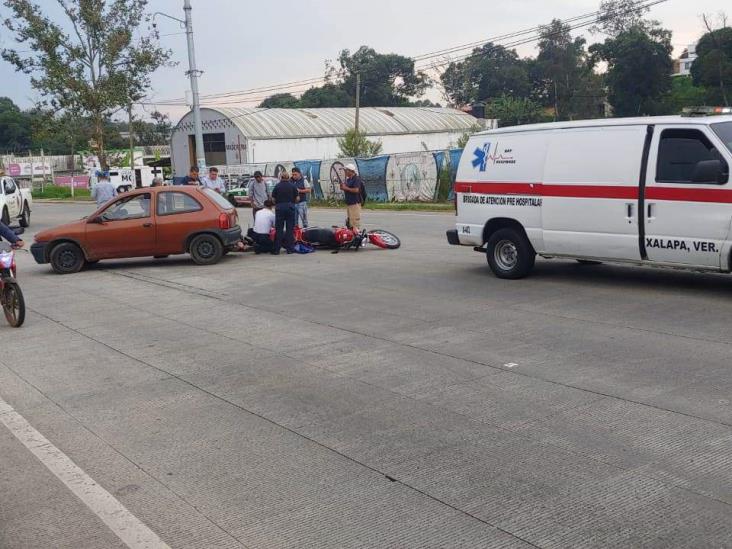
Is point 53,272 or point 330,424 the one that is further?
point 53,272

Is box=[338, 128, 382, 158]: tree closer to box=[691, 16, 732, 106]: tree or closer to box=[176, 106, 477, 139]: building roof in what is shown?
box=[176, 106, 477, 139]: building roof

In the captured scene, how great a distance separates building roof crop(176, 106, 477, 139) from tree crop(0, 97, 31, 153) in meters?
51.0

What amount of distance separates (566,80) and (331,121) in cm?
3048

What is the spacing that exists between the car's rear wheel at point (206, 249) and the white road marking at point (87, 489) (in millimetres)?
8746

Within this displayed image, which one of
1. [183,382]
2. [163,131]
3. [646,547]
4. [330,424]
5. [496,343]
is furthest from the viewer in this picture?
[163,131]

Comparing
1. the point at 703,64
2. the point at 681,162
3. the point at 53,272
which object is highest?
the point at 703,64

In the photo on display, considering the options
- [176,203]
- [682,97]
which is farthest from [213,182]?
[682,97]

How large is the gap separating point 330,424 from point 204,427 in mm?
910

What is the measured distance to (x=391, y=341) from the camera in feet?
26.7

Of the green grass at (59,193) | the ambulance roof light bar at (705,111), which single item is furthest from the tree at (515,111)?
the ambulance roof light bar at (705,111)

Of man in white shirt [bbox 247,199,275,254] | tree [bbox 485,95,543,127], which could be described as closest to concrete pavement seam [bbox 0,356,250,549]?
man in white shirt [bbox 247,199,275,254]

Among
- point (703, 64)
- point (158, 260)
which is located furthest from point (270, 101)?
point (158, 260)

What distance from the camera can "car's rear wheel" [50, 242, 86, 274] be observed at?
14781mm

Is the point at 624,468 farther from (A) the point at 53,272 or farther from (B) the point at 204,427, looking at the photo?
(A) the point at 53,272
